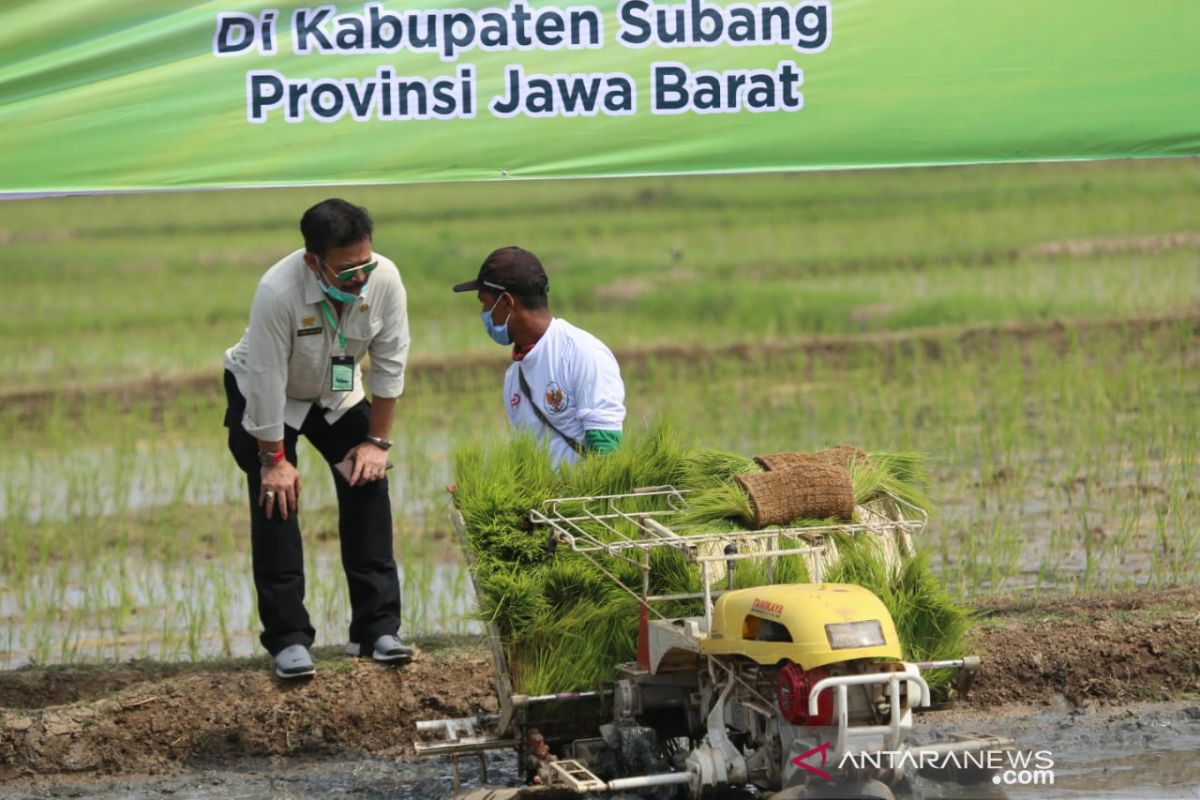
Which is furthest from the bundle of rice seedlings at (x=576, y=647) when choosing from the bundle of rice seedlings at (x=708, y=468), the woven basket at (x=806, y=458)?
the woven basket at (x=806, y=458)

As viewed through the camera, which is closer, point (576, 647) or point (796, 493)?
point (796, 493)

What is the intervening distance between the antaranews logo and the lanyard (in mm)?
→ 2126

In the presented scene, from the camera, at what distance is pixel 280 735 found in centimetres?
551

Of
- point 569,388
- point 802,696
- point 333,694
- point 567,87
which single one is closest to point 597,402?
point 569,388

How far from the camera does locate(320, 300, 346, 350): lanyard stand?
522cm

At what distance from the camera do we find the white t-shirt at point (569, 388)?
204 inches

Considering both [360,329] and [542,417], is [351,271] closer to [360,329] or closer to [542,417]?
[360,329]

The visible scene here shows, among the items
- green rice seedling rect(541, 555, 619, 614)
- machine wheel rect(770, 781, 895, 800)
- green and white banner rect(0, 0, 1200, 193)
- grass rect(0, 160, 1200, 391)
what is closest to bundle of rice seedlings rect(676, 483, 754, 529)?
green rice seedling rect(541, 555, 619, 614)

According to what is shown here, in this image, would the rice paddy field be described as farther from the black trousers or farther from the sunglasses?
the sunglasses

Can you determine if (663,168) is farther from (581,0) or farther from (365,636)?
(365,636)

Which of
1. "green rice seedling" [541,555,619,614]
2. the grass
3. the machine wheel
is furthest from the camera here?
the grass

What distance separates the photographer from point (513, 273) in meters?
5.22

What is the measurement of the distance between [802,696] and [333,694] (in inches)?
85.8

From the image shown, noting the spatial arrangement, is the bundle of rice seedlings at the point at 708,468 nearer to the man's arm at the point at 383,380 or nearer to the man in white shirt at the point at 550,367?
the man in white shirt at the point at 550,367
